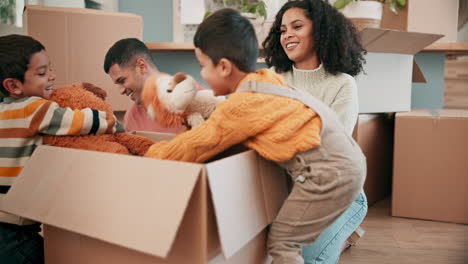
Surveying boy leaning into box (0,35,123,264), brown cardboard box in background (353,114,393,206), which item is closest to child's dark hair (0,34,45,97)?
boy leaning into box (0,35,123,264)

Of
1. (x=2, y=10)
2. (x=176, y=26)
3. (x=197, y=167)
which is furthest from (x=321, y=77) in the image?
(x=176, y=26)

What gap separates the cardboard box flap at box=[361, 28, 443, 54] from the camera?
1722 mm

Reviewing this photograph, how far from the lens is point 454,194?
1.89 m

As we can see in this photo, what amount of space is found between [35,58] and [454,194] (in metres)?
1.79

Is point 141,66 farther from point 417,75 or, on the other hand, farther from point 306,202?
point 417,75

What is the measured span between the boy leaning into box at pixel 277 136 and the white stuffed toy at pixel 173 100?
0.17 ft

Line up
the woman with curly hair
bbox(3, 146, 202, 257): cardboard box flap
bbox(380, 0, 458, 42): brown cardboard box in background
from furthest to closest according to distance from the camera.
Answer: bbox(380, 0, 458, 42): brown cardboard box in background
the woman with curly hair
bbox(3, 146, 202, 257): cardboard box flap

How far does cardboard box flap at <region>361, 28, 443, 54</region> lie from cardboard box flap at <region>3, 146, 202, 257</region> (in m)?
1.31

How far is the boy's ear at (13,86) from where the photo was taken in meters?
0.97

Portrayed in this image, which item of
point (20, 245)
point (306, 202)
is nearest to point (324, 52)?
point (306, 202)

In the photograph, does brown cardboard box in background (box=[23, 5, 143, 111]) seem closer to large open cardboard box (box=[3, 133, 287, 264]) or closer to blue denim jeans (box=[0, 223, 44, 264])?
blue denim jeans (box=[0, 223, 44, 264])

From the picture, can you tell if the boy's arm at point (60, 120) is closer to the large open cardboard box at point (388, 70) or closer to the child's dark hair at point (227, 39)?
the child's dark hair at point (227, 39)

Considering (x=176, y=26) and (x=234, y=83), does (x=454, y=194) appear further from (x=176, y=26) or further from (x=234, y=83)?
(x=176, y=26)

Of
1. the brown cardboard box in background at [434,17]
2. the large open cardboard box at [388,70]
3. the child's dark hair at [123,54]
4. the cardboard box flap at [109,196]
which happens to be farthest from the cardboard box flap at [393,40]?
the cardboard box flap at [109,196]
